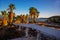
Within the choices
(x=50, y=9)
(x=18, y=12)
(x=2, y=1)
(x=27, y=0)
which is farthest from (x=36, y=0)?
(x=2, y=1)

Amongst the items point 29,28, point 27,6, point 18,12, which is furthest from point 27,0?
point 29,28

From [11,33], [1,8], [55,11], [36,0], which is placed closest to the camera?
[55,11]

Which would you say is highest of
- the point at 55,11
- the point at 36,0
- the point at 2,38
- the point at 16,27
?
the point at 36,0

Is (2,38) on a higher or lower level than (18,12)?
lower

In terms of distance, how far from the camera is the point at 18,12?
307cm

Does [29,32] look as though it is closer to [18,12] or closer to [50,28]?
[18,12]

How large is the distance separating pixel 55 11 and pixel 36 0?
1.69 ft

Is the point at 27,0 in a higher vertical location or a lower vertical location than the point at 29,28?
higher

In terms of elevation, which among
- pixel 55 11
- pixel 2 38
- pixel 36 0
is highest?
pixel 36 0

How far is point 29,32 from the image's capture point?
349cm

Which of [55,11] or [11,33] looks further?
[11,33]

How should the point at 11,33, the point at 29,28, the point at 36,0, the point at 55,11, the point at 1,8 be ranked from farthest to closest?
1. the point at 11,33
2. the point at 29,28
3. the point at 1,8
4. the point at 36,0
5. the point at 55,11

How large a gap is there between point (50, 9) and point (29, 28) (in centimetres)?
110

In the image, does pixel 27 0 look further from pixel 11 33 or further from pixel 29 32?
pixel 11 33
